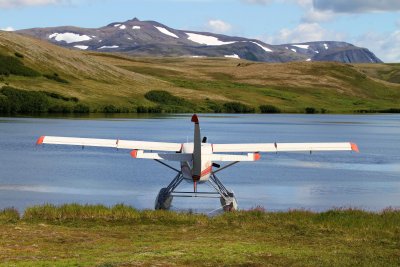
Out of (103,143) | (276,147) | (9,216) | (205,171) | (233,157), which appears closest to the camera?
(9,216)

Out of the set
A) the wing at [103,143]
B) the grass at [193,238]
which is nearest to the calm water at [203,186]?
the wing at [103,143]

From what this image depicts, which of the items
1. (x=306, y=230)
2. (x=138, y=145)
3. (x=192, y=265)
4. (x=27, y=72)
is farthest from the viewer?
(x=27, y=72)

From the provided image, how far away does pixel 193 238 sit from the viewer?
21172 millimetres

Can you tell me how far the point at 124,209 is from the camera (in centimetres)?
2606

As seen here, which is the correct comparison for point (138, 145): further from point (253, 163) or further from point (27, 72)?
point (27, 72)

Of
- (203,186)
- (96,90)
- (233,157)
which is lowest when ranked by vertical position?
(203,186)

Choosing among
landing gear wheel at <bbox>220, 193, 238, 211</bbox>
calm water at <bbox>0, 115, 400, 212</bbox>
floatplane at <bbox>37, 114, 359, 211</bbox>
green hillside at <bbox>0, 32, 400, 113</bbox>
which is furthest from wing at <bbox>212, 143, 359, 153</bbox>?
green hillside at <bbox>0, 32, 400, 113</bbox>

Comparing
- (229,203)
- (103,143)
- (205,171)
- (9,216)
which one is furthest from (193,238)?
(229,203)

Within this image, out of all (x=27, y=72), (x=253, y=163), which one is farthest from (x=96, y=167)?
(x=27, y=72)

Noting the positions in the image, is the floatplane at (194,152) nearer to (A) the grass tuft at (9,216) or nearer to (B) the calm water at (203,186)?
(B) the calm water at (203,186)

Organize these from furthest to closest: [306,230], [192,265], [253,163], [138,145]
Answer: [253,163]
[138,145]
[306,230]
[192,265]

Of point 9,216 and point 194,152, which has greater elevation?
point 194,152

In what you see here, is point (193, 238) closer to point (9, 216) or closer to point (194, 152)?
point (9, 216)

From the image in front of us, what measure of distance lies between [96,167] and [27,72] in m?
110
